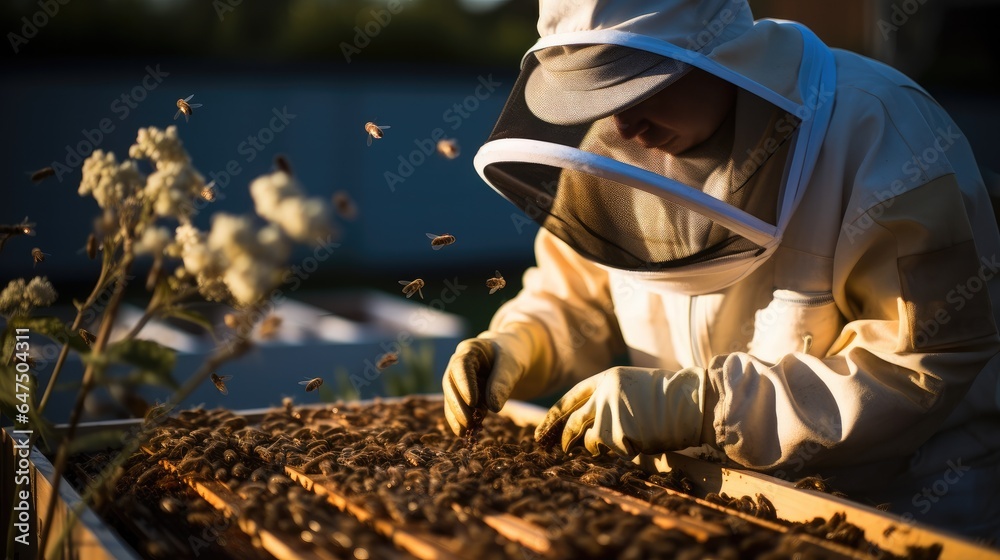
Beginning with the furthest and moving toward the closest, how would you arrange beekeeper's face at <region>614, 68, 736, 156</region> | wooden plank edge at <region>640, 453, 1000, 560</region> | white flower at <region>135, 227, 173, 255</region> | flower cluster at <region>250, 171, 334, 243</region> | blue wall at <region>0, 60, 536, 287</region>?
blue wall at <region>0, 60, 536, 287</region>, beekeeper's face at <region>614, 68, 736, 156</region>, wooden plank edge at <region>640, 453, 1000, 560</region>, white flower at <region>135, 227, 173, 255</region>, flower cluster at <region>250, 171, 334, 243</region>

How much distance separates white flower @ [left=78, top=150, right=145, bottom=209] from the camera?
1621 millimetres

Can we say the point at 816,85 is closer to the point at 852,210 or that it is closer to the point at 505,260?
the point at 852,210

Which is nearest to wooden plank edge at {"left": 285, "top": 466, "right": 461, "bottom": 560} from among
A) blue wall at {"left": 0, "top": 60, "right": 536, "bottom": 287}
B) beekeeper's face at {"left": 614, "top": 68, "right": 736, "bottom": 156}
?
beekeeper's face at {"left": 614, "top": 68, "right": 736, "bottom": 156}

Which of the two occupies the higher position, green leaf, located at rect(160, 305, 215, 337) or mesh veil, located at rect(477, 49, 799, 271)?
mesh veil, located at rect(477, 49, 799, 271)

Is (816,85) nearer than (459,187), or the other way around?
(816,85)

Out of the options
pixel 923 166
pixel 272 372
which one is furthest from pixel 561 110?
pixel 272 372

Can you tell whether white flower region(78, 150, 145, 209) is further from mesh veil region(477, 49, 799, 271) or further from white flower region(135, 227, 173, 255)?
mesh veil region(477, 49, 799, 271)

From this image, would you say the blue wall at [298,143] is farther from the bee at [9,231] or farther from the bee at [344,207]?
the bee at [344,207]

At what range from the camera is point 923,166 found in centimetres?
211

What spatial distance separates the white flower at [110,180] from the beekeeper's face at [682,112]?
112cm

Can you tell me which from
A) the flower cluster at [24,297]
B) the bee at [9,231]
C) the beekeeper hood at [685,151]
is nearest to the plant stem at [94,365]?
the flower cluster at [24,297]

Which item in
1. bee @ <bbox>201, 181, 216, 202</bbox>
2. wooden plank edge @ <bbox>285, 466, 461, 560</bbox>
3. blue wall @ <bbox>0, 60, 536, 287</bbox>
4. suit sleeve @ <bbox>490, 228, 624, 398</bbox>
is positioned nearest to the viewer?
wooden plank edge @ <bbox>285, 466, 461, 560</bbox>

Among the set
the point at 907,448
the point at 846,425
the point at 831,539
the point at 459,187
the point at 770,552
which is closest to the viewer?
the point at 770,552

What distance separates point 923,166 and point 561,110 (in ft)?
2.83
